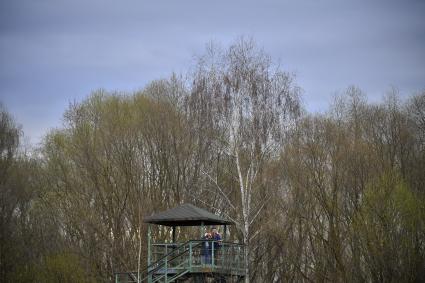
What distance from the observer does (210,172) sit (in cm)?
4256

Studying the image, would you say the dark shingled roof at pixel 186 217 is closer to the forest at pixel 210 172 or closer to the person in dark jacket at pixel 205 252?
the person in dark jacket at pixel 205 252

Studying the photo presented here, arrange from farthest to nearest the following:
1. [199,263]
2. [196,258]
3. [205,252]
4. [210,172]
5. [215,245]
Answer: [210,172]
[196,258]
[215,245]
[199,263]
[205,252]

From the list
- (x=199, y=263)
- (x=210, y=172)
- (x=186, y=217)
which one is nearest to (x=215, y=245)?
(x=199, y=263)

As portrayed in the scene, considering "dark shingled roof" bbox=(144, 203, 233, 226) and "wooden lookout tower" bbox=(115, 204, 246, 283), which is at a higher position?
"dark shingled roof" bbox=(144, 203, 233, 226)

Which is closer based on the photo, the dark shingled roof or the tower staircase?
the tower staircase

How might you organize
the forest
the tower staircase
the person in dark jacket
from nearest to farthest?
the tower staircase → the person in dark jacket → the forest

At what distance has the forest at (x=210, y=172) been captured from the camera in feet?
120

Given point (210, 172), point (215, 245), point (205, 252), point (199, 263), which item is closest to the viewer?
point (205, 252)

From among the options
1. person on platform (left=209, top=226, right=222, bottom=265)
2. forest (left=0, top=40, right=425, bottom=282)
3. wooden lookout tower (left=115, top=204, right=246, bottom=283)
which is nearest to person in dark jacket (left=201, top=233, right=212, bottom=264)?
wooden lookout tower (left=115, top=204, right=246, bottom=283)

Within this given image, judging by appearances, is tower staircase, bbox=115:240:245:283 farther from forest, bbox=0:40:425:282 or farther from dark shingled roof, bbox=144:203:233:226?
forest, bbox=0:40:425:282

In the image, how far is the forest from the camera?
36.5 m

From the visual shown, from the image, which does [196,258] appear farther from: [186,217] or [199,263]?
[186,217]

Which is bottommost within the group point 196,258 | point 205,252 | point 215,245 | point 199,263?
point 199,263

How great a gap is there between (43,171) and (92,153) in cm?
532
